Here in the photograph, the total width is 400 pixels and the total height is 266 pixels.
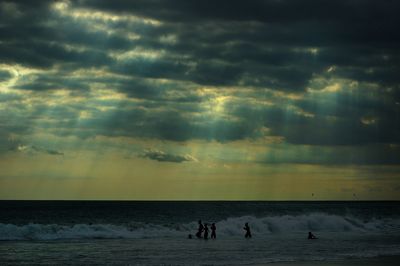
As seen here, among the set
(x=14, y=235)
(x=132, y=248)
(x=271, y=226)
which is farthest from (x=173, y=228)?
(x=132, y=248)

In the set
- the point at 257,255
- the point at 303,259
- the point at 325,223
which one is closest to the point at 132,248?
the point at 257,255

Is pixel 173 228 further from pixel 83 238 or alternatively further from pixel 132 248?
pixel 132 248

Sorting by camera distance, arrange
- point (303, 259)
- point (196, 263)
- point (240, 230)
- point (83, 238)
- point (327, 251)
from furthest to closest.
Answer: point (240, 230) → point (83, 238) → point (327, 251) → point (303, 259) → point (196, 263)

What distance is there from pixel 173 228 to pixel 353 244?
2221cm

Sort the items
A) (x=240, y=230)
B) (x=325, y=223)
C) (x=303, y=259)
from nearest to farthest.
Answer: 1. (x=303, y=259)
2. (x=240, y=230)
3. (x=325, y=223)

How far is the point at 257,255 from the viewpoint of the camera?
34.7 meters

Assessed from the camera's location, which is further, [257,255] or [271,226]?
[271,226]

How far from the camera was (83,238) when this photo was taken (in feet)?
162

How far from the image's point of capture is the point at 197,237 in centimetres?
5028

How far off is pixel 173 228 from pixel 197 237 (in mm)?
9943

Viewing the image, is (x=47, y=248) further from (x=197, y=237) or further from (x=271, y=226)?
(x=271, y=226)

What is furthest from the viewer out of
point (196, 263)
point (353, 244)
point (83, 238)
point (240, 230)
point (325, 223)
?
point (325, 223)

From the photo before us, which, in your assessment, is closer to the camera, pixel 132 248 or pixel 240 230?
pixel 132 248

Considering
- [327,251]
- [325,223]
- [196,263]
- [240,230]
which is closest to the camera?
[196,263]
